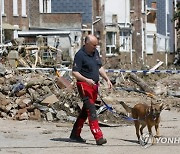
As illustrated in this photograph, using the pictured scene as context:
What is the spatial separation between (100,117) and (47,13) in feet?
113

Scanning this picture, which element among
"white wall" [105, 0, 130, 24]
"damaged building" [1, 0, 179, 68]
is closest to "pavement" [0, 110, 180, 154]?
"damaged building" [1, 0, 179, 68]

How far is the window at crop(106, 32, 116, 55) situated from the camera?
55938 mm

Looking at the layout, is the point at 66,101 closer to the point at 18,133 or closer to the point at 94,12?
the point at 18,133

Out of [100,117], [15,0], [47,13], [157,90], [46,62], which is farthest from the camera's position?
[47,13]

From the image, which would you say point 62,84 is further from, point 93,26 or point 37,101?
point 93,26

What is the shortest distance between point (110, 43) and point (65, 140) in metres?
43.6

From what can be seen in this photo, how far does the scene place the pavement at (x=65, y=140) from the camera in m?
12.0

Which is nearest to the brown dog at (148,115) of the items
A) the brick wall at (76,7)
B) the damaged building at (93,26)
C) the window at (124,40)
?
the damaged building at (93,26)

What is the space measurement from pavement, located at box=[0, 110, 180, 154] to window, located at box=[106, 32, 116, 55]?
38269mm

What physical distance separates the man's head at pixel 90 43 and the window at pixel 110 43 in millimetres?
42807

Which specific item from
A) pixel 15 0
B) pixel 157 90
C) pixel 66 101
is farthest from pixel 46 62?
pixel 66 101

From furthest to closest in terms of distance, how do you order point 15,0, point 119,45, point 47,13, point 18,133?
point 119,45
point 47,13
point 15,0
point 18,133

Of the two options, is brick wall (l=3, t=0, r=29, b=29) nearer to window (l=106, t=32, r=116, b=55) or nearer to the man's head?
window (l=106, t=32, r=116, b=55)

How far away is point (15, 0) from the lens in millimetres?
47812
